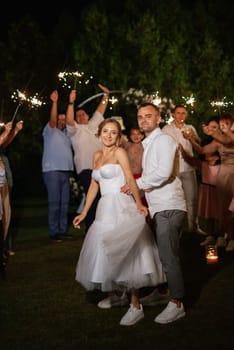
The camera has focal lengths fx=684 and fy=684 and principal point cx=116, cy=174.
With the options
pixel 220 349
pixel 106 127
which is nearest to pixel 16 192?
pixel 106 127

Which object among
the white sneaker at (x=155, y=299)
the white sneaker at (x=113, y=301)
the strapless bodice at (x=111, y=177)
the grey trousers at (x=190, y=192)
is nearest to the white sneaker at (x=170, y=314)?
the white sneaker at (x=155, y=299)

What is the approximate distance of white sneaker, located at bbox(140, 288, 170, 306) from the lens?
712cm

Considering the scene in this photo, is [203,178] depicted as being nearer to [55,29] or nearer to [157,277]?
[157,277]

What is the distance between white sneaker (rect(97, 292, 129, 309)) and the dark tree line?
47.1ft

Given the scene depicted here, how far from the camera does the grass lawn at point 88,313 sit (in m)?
5.86

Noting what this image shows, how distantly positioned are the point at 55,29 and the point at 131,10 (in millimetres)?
3777

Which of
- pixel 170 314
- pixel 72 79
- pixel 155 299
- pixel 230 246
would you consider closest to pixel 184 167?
pixel 230 246

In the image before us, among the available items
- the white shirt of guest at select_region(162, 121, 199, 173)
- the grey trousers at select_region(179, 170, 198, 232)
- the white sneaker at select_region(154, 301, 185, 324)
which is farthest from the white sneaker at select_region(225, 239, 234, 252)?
the white sneaker at select_region(154, 301, 185, 324)

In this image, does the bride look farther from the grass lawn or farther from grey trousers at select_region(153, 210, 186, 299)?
the grass lawn

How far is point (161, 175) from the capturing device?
6.29 m

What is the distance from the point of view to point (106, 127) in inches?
275

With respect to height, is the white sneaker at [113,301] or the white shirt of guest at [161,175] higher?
the white shirt of guest at [161,175]

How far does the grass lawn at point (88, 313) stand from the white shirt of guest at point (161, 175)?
111cm

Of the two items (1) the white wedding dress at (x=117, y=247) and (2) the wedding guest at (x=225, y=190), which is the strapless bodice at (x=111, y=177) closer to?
(1) the white wedding dress at (x=117, y=247)
